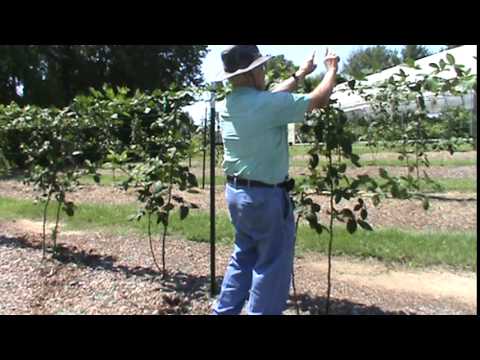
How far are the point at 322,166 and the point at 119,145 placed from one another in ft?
7.43

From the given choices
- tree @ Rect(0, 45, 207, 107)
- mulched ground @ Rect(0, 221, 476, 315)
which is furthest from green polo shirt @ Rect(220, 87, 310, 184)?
tree @ Rect(0, 45, 207, 107)

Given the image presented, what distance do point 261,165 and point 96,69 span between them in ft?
98.1

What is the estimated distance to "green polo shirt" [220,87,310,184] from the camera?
2.81 metres

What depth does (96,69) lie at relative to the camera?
30.8 meters

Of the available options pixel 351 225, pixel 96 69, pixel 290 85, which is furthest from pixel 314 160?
pixel 96 69

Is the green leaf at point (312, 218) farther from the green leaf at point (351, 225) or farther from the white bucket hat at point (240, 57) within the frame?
the white bucket hat at point (240, 57)

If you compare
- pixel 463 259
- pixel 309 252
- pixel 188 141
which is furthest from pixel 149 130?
pixel 463 259

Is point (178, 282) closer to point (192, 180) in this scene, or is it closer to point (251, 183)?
A: point (192, 180)

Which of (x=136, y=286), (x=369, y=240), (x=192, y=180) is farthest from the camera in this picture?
(x=369, y=240)

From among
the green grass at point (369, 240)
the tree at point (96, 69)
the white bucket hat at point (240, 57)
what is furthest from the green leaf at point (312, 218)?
the tree at point (96, 69)

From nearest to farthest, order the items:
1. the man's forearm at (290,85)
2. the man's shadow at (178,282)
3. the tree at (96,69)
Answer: the man's forearm at (290,85) → the man's shadow at (178,282) → the tree at (96,69)

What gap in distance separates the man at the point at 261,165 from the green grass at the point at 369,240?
99.8 inches

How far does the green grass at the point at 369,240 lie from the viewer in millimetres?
5137

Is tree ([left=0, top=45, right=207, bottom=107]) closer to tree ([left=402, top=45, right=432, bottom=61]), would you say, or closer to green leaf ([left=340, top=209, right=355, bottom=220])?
tree ([left=402, top=45, right=432, bottom=61])
